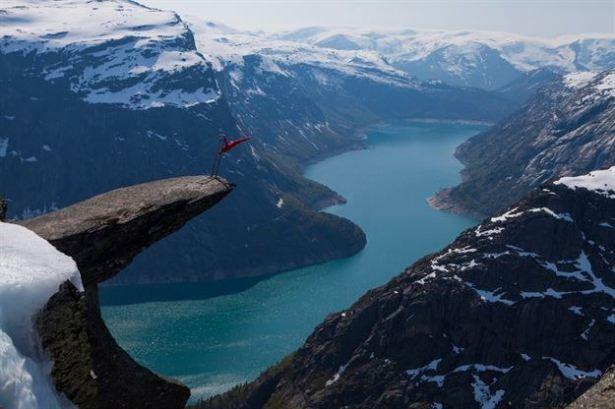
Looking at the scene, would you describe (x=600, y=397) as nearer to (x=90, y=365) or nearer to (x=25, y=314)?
(x=90, y=365)

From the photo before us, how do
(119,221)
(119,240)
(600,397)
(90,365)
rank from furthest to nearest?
(119,240) < (119,221) < (600,397) < (90,365)

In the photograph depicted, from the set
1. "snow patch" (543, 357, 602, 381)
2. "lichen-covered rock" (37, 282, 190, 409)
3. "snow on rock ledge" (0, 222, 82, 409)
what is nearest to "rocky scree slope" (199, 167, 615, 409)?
"snow patch" (543, 357, 602, 381)

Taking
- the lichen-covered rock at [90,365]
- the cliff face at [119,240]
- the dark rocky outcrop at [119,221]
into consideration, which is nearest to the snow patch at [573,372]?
the cliff face at [119,240]

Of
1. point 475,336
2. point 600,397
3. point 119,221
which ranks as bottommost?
point 475,336

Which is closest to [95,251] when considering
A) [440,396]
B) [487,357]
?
[440,396]

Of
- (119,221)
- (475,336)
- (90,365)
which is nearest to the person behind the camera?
(90,365)

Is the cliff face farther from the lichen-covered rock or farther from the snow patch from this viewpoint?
the snow patch

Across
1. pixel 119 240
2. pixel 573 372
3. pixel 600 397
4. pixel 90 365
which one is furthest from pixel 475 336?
pixel 90 365
